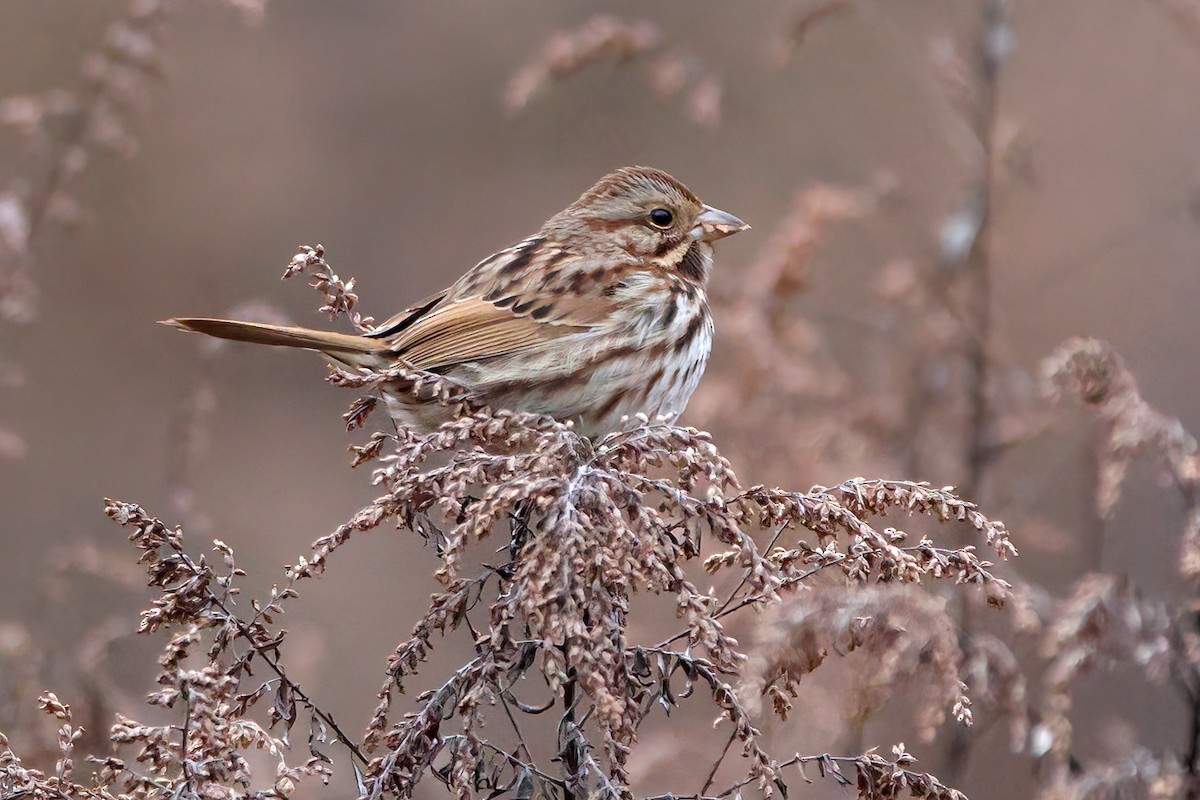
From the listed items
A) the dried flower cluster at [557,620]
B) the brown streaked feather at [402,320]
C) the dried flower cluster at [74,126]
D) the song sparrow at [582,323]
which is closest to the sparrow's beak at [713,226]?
the song sparrow at [582,323]

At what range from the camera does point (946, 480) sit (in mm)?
4090

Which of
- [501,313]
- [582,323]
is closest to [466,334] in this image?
[501,313]

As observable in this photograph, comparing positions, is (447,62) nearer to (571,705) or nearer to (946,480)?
(946,480)

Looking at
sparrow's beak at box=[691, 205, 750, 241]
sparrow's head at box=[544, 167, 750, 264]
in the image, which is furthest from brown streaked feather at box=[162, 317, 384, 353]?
sparrow's beak at box=[691, 205, 750, 241]

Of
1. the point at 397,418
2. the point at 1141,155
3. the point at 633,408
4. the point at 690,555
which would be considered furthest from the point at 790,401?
the point at 1141,155

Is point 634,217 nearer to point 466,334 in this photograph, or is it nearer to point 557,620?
point 466,334

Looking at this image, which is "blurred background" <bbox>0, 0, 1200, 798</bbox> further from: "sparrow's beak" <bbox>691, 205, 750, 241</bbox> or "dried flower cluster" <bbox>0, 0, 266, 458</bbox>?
"sparrow's beak" <bbox>691, 205, 750, 241</bbox>

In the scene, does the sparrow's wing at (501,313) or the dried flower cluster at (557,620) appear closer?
the dried flower cluster at (557,620)

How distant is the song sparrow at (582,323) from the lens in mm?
3432

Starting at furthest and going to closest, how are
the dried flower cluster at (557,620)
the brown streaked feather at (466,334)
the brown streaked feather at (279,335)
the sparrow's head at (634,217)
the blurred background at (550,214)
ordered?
the blurred background at (550,214), the sparrow's head at (634,217), the brown streaked feather at (466,334), the brown streaked feather at (279,335), the dried flower cluster at (557,620)

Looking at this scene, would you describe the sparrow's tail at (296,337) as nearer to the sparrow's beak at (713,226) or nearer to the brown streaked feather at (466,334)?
the brown streaked feather at (466,334)

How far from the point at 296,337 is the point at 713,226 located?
1.43 m

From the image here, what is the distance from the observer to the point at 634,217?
402cm

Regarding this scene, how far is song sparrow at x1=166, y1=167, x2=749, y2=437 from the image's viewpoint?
3432 mm
